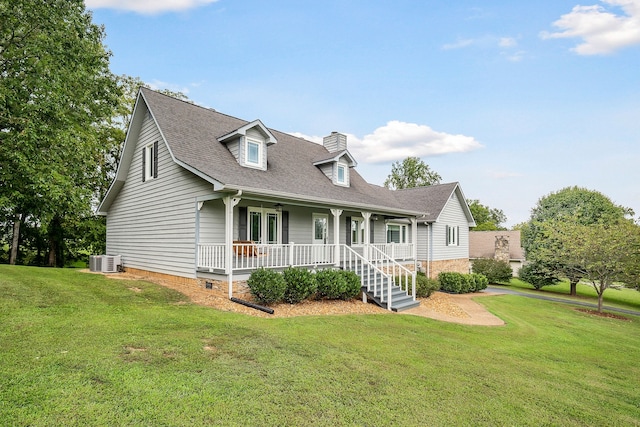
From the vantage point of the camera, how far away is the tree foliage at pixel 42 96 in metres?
13.7

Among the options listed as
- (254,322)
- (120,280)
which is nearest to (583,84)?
(254,322)

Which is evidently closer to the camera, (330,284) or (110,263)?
(330,284)

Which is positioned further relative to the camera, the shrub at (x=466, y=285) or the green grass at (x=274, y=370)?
the shrub at (x=466, y=285)

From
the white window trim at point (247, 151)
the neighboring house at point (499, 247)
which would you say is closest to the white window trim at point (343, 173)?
the white window trim at point (247, 151)

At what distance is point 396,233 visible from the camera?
22328 mm

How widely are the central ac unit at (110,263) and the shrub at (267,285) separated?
8.74m

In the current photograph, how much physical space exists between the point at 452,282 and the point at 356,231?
6.25 meters

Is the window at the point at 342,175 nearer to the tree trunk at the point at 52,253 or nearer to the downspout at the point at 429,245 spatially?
the downspout at the point at 429,245

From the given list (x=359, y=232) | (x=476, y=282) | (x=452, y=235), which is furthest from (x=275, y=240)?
(x=452, y=235)

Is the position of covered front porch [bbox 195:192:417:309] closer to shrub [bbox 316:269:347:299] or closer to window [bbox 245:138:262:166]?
shrub [bbox 316:269:347:299]

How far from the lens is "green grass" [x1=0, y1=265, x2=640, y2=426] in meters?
3.82

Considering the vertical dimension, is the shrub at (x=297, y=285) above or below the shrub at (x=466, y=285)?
above

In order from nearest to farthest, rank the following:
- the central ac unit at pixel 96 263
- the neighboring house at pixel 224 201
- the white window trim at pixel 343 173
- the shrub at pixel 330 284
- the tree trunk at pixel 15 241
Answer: the shrub at pixel 330 284 → the neighboring house at pixel 224 201 → the central ac unit at pixel 96 263 → the white window trim at pixel 343 173 → the tree trunk at pixel 15 241

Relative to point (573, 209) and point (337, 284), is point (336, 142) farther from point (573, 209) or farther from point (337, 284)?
point (573, 209)
